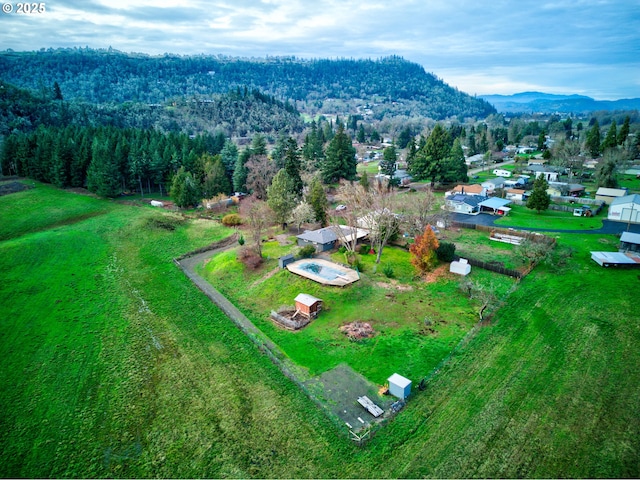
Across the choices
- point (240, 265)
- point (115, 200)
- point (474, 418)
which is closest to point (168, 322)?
point (240, 265)

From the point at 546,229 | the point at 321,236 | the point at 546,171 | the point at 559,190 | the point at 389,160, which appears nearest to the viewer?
the point at 321,236

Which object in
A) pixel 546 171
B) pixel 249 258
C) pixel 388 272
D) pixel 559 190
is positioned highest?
pixel 546 171

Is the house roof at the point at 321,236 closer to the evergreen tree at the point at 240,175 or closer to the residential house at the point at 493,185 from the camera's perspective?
the evergreen tree at the point at 240,175

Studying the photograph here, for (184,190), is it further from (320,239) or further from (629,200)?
(629,200)

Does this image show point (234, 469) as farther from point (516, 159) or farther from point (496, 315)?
point (516, 159)

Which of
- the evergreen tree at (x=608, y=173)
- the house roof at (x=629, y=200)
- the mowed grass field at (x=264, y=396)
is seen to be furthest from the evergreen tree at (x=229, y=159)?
the evergreen tree at (x=608, y=173)

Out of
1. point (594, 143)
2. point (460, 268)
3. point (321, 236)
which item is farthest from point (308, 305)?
point (594, 143)
